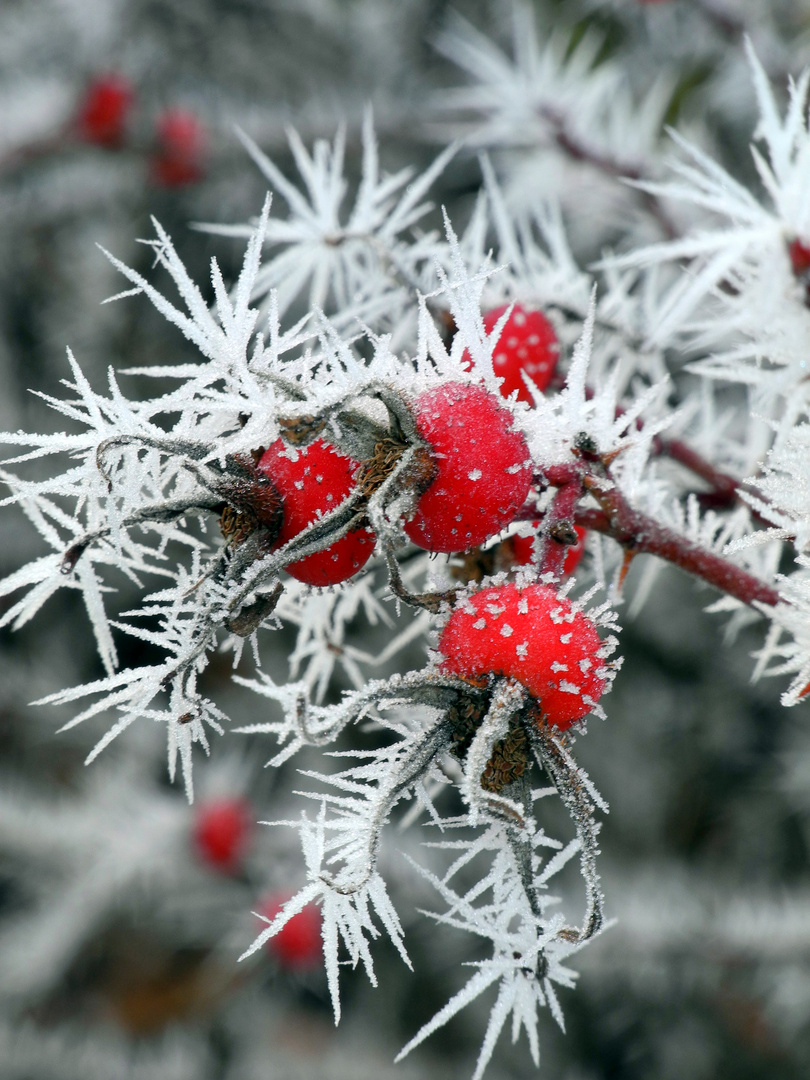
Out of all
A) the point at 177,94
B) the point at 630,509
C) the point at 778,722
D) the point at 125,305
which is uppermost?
the point at 630,509

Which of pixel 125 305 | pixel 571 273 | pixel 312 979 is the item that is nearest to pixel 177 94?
pixel 125 305

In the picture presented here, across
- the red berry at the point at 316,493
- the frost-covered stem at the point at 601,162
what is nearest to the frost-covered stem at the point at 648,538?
the red berry at the point at 316,493

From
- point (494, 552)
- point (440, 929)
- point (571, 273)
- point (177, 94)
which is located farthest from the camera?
point (177, 94)

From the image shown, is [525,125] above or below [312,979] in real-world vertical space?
above

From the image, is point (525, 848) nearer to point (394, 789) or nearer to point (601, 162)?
point (394, 789)

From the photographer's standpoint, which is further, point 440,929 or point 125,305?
point 125,305

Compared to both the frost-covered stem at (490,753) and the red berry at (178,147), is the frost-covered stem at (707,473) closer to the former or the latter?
the frost-covered stem at (490,753)

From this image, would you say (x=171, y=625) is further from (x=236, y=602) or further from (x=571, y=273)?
(x=571, y=273)
